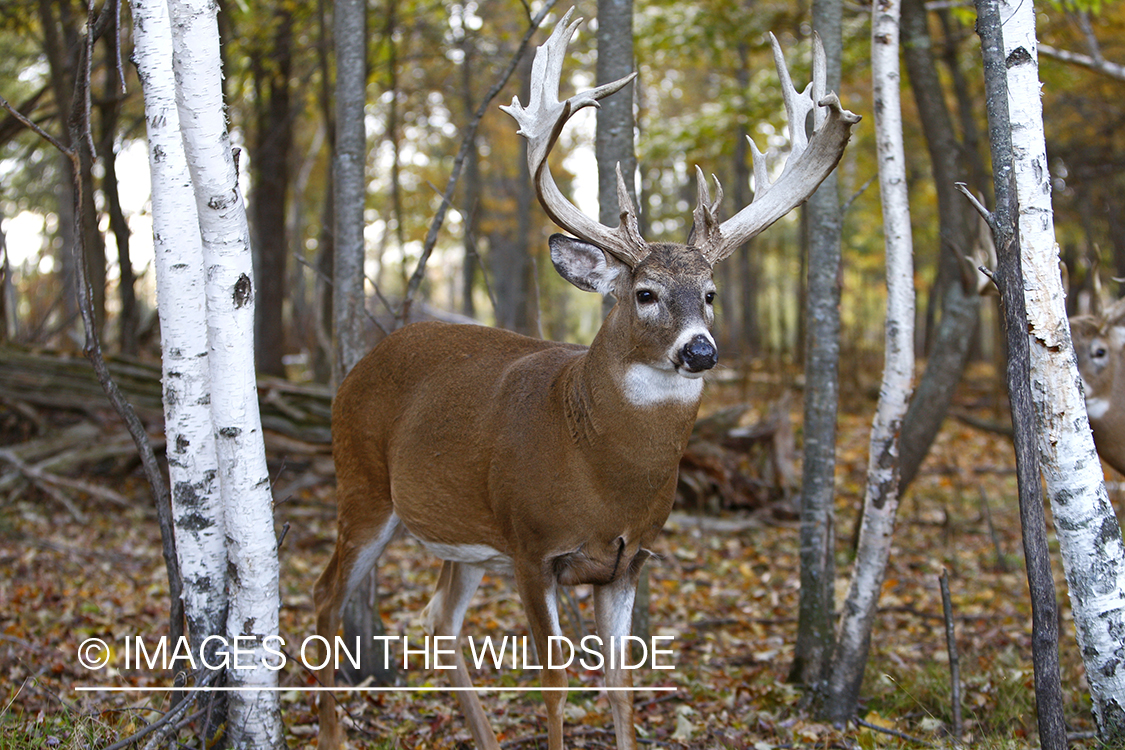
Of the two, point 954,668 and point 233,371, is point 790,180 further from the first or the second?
point 233,371

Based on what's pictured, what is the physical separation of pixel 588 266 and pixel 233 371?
149 cm

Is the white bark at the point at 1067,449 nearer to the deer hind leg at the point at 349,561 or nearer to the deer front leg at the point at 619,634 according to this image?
the deer front leg at the point at 619,634

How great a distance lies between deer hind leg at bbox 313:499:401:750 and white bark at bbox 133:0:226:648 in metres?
0.73

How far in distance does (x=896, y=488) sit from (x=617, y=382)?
64.3 inches

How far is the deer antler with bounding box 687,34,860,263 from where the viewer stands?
3789 millimetres

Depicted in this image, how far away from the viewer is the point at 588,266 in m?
4.05

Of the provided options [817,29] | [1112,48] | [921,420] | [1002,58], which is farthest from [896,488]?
[1112,48]

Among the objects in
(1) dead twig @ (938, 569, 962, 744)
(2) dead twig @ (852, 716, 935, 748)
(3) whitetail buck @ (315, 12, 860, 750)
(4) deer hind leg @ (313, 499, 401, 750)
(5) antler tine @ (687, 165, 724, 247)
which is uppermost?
(5) antler tine @ (687, 165, 724, 247)

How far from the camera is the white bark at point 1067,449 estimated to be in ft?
11.4

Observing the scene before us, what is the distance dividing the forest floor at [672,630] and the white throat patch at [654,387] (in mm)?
1670

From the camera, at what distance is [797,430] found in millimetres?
11578

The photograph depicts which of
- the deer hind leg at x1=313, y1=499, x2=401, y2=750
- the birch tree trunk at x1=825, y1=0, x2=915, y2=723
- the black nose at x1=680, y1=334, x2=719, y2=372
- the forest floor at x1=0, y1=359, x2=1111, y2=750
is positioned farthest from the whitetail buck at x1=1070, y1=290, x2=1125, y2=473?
the deer hind leg at x1=313, y1=499, x2=401, y2=750

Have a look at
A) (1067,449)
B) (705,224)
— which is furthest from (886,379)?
(705,224)

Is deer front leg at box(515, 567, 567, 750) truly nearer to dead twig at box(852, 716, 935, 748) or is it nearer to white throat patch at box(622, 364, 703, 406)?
white throat patch at box(622, 364, 703, 406)
